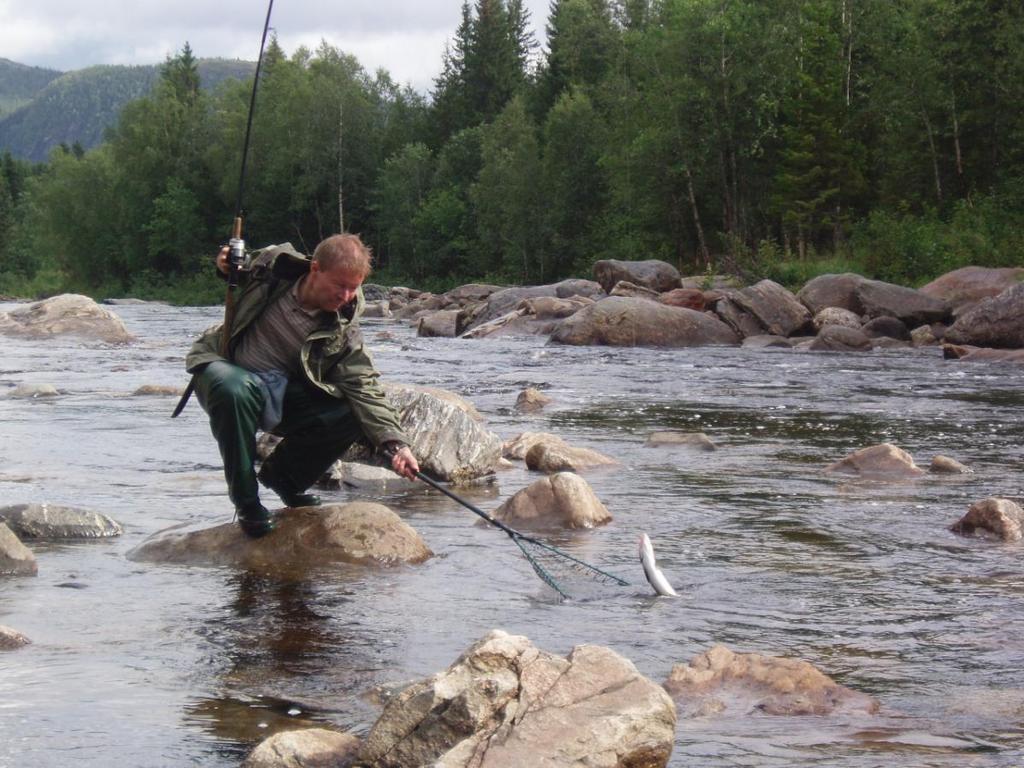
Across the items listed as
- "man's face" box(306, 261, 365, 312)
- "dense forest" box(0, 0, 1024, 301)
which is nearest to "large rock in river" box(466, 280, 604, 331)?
"dense forest" box(0, 0, 1024, 301)

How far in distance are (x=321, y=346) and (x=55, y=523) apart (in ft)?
5.98

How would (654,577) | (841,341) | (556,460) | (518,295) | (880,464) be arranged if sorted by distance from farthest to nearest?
(518,295)
(841,341)
(556,460)
(880,464)
(654,577)

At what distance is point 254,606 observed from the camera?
5391mm

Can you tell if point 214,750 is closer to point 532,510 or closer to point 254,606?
point 254,606

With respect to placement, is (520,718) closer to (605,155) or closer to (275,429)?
(275,429)

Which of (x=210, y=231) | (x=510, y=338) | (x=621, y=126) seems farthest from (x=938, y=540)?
(x=210, y=231)

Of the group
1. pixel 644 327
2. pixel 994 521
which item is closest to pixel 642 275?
pixel 644 327

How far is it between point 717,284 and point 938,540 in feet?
91.0

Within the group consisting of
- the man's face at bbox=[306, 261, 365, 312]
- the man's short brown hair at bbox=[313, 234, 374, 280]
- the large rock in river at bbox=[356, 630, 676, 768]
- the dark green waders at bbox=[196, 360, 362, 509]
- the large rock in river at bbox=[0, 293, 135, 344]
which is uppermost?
the man's short brown hair at bbox=[313, 234, 374, 280]

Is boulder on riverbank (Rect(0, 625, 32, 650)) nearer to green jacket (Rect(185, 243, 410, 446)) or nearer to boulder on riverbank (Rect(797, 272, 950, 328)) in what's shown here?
green jacket (Rect(185, 243, 410, 446))

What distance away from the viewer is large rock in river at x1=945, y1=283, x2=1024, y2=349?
2116 cm

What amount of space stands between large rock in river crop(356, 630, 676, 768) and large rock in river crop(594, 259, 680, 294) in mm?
28947

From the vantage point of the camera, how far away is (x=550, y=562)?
6.13 meters

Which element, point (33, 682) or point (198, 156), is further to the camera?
point (198, 156)
